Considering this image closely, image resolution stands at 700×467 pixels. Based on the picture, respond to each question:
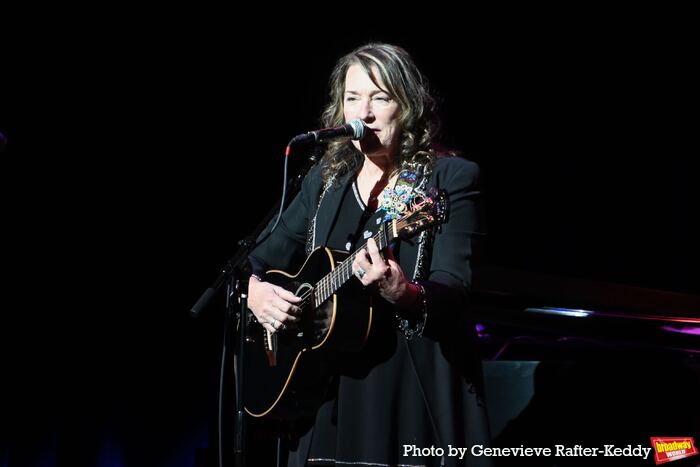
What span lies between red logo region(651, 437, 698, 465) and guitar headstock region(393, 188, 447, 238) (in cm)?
164

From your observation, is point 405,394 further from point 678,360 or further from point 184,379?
point 184,379

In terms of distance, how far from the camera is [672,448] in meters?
3.08

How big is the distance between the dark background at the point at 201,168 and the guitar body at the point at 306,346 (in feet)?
6.89

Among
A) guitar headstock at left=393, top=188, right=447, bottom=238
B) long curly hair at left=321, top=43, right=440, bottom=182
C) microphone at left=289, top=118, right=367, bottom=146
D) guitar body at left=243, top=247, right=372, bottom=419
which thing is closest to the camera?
guitar headstock at left=393, top=188, right=447, bottom=238

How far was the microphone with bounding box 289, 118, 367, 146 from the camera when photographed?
249cm

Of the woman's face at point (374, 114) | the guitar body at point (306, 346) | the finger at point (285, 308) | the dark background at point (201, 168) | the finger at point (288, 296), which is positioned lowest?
the guitar body at point (306, 346)

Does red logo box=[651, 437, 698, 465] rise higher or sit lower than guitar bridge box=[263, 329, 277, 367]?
lower

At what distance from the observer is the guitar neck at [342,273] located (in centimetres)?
225

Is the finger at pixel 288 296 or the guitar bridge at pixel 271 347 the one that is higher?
the finger at pixel 288 296

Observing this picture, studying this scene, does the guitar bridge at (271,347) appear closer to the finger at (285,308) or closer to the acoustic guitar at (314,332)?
the acoustic guitar at (314,332)

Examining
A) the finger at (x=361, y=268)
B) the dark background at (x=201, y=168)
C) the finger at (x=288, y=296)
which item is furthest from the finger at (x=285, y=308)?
the dark background at (x=201, y=168)

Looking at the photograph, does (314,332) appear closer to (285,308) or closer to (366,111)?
(285,308)

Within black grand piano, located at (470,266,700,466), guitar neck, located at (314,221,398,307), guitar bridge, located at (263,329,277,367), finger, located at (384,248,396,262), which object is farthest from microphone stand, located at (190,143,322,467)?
black grand piano, located at (470,266,700,466)

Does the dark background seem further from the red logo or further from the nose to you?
the red logo
